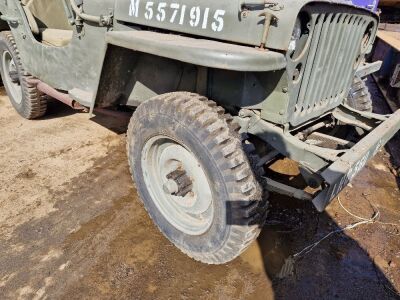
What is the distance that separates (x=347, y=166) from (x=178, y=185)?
1.05 m

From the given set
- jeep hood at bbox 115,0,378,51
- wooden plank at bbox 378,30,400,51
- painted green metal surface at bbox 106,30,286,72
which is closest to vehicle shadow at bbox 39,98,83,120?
jeep hood at bbox 115,0,378,51

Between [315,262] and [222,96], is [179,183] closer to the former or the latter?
[222,96]

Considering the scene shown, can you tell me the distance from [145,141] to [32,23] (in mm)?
2186

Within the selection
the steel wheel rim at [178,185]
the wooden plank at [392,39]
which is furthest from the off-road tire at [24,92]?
the wooden plank at [392,39]

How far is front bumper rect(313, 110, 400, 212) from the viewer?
6.01 ft

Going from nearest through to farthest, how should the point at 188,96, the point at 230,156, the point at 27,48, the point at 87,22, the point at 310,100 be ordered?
the point at 230,156 → the point at 188,96 → the point at 310,100 → the point at 87,22 → the point at 27,48

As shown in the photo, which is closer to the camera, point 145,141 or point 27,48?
point 145,141

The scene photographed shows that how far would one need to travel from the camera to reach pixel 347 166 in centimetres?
194

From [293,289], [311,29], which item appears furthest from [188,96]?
[293,289]

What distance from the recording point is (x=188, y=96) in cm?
219

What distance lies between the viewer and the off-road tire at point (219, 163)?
1.97 metres

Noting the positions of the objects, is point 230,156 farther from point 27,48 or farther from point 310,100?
point 27,48

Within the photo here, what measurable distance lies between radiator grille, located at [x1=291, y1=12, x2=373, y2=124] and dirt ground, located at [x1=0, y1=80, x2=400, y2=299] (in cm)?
98

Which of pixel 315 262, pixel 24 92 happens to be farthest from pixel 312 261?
pixel 24 92
